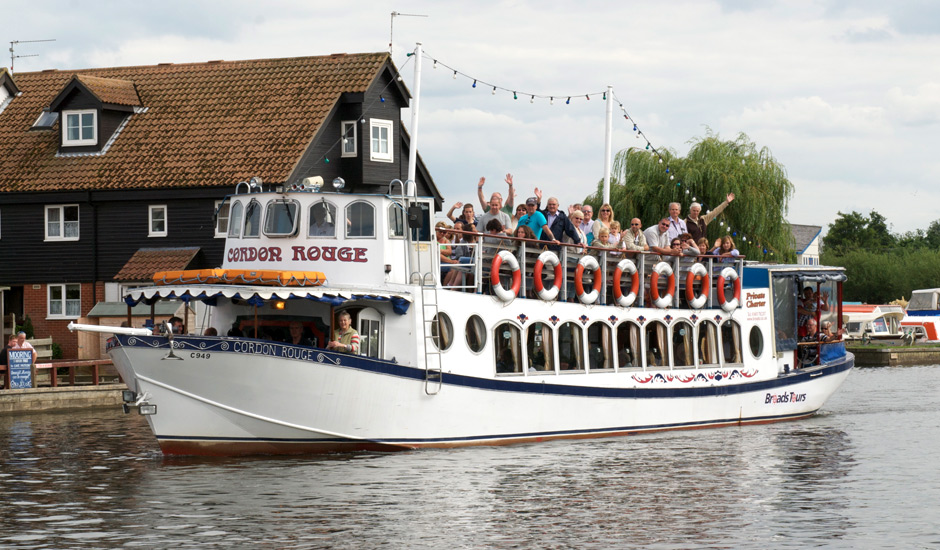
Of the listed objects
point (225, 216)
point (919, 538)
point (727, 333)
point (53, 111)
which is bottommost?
point (919, 538)

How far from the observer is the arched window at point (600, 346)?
25188mm

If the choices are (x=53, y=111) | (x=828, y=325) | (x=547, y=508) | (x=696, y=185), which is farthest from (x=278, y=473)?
(x=696, y=185)

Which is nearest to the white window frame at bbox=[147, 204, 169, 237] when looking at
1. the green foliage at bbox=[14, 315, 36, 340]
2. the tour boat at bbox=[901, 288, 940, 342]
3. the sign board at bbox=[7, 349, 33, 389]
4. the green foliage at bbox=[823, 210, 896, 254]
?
the green foliage at bbox=[14, 315, 36, 340]

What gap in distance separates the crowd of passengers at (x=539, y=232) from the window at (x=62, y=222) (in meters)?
25.0

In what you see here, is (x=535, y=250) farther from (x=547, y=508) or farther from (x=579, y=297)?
(x=547, y=508)

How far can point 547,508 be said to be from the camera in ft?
57.0

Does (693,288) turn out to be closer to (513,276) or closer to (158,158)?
(513,276)

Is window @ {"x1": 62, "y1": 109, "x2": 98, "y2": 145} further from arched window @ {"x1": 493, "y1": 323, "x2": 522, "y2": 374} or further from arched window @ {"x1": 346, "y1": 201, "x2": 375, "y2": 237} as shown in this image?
arched window @ {"x1": 493, "y1": 323, "x2": 522, "y2": 374}

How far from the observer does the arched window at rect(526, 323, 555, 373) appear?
23.9 meters

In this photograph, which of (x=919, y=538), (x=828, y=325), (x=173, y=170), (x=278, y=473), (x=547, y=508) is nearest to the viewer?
(x=919, y=538)

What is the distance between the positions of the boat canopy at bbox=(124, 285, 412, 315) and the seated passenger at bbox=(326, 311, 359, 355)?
17.8 inches

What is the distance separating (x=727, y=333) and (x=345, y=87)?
70.3 feet

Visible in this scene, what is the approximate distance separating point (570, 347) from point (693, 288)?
4.22 m

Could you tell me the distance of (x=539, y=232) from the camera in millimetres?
24172
